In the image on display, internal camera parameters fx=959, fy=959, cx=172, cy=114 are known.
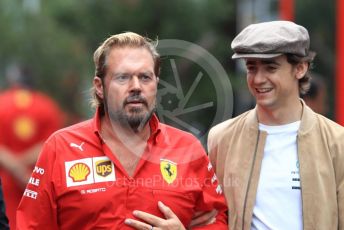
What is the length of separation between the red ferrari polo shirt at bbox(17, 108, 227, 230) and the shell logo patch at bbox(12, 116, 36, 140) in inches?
100

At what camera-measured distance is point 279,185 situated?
18.1ft

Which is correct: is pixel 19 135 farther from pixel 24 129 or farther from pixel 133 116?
pixel 133 116

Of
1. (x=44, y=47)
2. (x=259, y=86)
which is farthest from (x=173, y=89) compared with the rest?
(x=44, y=47)

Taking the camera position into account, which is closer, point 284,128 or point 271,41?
point 271,41

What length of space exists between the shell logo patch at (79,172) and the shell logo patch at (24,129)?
2.75 meters

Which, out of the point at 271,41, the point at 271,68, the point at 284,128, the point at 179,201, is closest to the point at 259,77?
the point at 271,68

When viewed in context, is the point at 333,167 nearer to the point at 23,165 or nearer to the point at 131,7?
the point at 23,165

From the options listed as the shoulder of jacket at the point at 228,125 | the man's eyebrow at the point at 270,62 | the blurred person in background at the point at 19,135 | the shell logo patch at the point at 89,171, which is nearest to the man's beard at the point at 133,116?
the shell logo patch at the point at 89,171

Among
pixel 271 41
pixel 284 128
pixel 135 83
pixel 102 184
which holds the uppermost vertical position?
pixel 271 41

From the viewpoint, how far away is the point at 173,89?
6.70m

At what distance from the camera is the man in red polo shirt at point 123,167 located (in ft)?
17.3

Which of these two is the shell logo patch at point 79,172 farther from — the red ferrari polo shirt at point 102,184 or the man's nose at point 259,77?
the man's nose at point 259,77

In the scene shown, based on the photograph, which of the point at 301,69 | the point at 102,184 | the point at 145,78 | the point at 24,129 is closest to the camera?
the point at 102,184

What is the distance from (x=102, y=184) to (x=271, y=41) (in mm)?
1267
